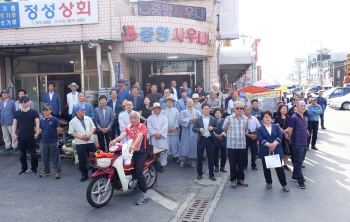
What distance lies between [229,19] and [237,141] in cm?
975

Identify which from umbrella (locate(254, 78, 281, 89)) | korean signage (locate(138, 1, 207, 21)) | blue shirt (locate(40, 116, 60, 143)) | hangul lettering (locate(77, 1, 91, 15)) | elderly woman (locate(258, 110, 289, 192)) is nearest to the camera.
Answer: elderly woman (locate(258, 110, 289, 192))

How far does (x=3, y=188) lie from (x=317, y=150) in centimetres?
926

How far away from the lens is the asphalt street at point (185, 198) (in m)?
4.51

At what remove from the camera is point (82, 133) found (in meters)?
6.25

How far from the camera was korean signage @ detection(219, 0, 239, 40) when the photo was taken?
13.7 meters

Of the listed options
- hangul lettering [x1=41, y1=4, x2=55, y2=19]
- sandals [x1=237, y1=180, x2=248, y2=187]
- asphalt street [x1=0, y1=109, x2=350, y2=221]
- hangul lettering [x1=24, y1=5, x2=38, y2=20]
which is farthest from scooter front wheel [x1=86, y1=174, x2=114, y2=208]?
hangul lettering [x1=24, y1=5, x2=38, y2=20]

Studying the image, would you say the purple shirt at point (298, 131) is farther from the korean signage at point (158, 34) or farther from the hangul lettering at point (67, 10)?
the hangul lettering at point (67, 10)

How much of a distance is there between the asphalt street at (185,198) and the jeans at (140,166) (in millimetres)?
358

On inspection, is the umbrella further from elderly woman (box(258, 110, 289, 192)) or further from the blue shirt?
the blue shirt

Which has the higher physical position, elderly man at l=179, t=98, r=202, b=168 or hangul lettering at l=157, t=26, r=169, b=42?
hangul lettering at l=157, t=26, r=169, b=42

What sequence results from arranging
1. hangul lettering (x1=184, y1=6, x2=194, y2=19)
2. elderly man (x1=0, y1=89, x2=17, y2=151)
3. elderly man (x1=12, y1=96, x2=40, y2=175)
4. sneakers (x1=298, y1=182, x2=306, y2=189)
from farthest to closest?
1. hangul lettering (x1=184, y1=6, x2=194, y2=19)
2. elderly man (x1=0, y1=89, x2=17, y2=151)
3. elderly man (x1=12, y1=96, x2=40, y2=175)
4. sneakers (x1=298, y1=182, x2=306, y2=189)

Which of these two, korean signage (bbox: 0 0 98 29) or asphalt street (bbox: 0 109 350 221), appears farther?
korean signage (bbox: 0 0 98 29)

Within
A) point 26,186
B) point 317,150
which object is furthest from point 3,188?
point 317,150

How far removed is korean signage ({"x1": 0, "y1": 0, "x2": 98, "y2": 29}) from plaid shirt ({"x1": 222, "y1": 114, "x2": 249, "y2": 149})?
744cm
